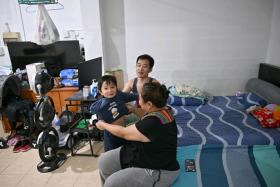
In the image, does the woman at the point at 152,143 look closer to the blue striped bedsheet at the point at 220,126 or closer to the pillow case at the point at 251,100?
the blue striped bedsheet at the point at 220,126

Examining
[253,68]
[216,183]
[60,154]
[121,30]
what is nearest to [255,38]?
[253,68]

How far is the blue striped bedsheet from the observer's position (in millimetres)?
2117

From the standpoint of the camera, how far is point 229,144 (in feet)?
6.82

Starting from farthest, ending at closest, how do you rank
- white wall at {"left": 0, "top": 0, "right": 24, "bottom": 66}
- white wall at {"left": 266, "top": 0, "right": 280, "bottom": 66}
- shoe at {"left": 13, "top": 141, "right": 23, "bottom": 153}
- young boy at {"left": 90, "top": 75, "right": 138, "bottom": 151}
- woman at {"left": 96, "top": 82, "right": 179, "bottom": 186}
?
white wall at {"left": 0, "top": 0, "right": 24, "bottom": 66} → white wall at {"left": 266, "top": 0, "right": 280, "bottom": 66} → shoe at {"left": 13, "top": 141, "right": 23, "bottom": 153} → young boy at {"left": 90, "top": 75, "right": 138, "bottom": 151} → woman at {"left": 96, "top": 82, "right": 179, "bottom": 186}

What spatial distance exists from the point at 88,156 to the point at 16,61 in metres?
1.93

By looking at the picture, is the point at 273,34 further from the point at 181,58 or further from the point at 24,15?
the point at 24,15

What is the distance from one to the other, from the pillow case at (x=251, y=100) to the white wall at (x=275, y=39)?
28.0 inches

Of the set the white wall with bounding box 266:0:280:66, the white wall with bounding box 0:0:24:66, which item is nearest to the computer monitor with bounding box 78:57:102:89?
the white wall with bounding box 0:0:24:66

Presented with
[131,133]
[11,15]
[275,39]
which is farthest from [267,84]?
[11,15]

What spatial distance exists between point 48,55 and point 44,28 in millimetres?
464

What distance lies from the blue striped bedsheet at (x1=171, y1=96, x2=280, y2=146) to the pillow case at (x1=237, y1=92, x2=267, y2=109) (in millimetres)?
72

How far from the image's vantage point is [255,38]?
330 centimetres

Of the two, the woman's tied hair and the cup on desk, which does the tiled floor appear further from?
the woman's tied hair

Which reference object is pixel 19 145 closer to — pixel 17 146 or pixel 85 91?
pixel 17 146
